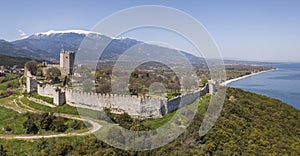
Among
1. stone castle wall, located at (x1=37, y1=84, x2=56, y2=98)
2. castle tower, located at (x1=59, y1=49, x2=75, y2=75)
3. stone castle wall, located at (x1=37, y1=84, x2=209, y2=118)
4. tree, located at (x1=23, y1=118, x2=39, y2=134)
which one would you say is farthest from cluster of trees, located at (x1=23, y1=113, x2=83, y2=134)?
castle tower, located at (x1=59, y1=49, x2=75, y2=75)

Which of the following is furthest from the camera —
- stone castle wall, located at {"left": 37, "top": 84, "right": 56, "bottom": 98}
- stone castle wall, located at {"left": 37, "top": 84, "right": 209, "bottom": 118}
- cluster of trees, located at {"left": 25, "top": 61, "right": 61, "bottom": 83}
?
cluster of trees, located at {"left": 25, "top": 61, "right": 61, "bottom": 83}

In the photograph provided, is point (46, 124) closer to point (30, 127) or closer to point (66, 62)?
point (30, 127)

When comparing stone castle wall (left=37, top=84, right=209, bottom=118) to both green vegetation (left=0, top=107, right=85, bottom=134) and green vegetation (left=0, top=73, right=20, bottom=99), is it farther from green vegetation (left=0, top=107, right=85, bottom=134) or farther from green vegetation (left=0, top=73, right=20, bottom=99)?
green vegetation (left=0, top=73, right=20, bottom=99)

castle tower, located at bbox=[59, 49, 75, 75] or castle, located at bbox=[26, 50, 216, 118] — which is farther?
castle tower, located at bbox=[59, 49, 75, 75]

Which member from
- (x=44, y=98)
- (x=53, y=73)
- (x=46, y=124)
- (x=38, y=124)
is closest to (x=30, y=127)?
(x=38, y=124)

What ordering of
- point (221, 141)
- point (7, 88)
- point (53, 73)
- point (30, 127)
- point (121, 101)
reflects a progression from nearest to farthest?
point (221, 141)
point (30, 127)
point (121, 101)
point (7, 88)
point (53, 73)

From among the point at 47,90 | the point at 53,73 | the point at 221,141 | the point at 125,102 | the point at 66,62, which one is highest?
the point at 66,62

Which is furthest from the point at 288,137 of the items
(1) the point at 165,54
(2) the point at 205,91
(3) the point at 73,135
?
(3) the point at 73,135
